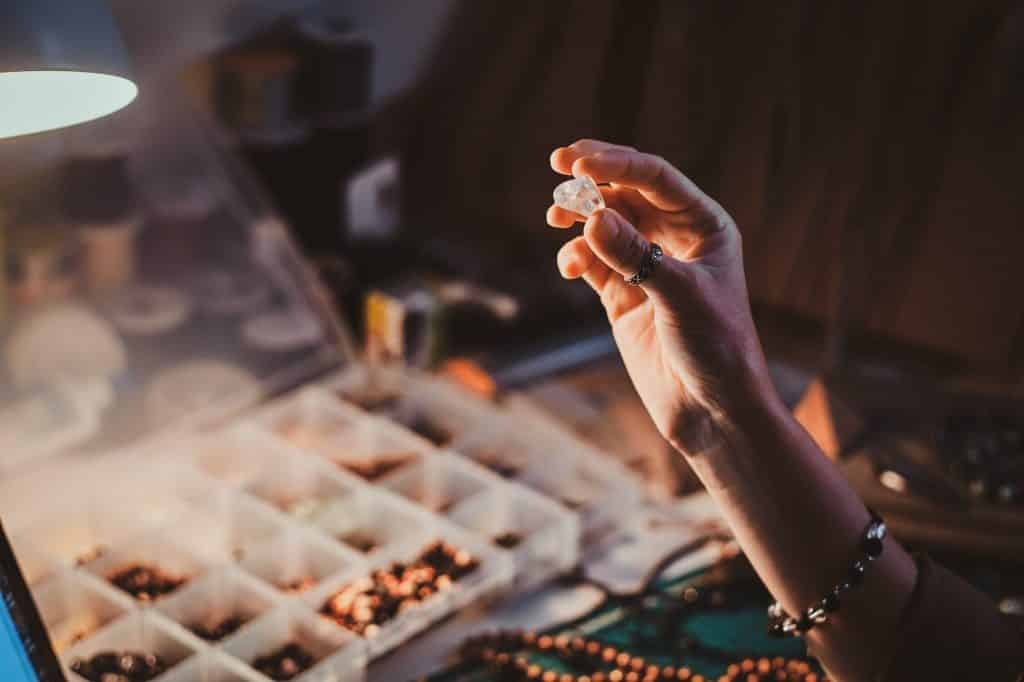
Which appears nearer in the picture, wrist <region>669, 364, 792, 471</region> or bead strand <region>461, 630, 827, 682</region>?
wrist <region>669, 364, 792, 471</region>

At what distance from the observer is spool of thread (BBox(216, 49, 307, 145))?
1.73 m

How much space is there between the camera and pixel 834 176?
167cm

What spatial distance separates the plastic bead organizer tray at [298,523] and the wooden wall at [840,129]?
0.42 meters

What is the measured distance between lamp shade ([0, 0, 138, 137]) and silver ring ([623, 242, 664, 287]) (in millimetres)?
387

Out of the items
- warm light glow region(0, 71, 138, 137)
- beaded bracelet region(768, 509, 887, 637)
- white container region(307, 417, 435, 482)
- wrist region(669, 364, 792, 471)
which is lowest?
white container region(307, 417, 435, 482)

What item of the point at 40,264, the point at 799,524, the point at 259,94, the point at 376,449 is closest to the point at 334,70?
the point at 259,94

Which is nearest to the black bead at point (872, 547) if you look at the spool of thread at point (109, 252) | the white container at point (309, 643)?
the white container at point (309, 643)

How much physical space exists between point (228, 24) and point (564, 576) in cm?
98

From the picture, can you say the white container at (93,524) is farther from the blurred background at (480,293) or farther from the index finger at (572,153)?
the index finger at (572,153)

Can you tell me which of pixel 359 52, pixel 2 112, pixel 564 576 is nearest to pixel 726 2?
pixel 359 52

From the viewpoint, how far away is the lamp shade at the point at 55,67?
769mm

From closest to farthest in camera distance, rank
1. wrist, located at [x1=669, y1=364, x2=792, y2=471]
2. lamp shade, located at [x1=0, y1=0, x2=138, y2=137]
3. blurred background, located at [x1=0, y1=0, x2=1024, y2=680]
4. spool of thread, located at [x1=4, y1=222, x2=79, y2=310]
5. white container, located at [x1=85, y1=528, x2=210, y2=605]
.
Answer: lamp shade, located at [x1=0, y1=0, x2=138, y2=137]
wrist, located at [x1=669, y1=364, x2=792, y2=471]
white container, located at [x1=85, y1=528, x2=210, y2=605]
blurred background, located at [x1=0, y1=0, x2=1024, y2=680]
spool of thread, located at [x1=4, y1=222, x2=79, y2=310]

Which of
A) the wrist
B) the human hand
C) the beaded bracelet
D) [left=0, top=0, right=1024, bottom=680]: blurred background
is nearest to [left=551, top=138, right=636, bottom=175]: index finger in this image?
the human hand

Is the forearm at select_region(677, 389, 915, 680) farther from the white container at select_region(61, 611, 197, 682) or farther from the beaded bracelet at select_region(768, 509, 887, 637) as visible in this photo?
the white container at select_region(61, 611, 197, 682)
